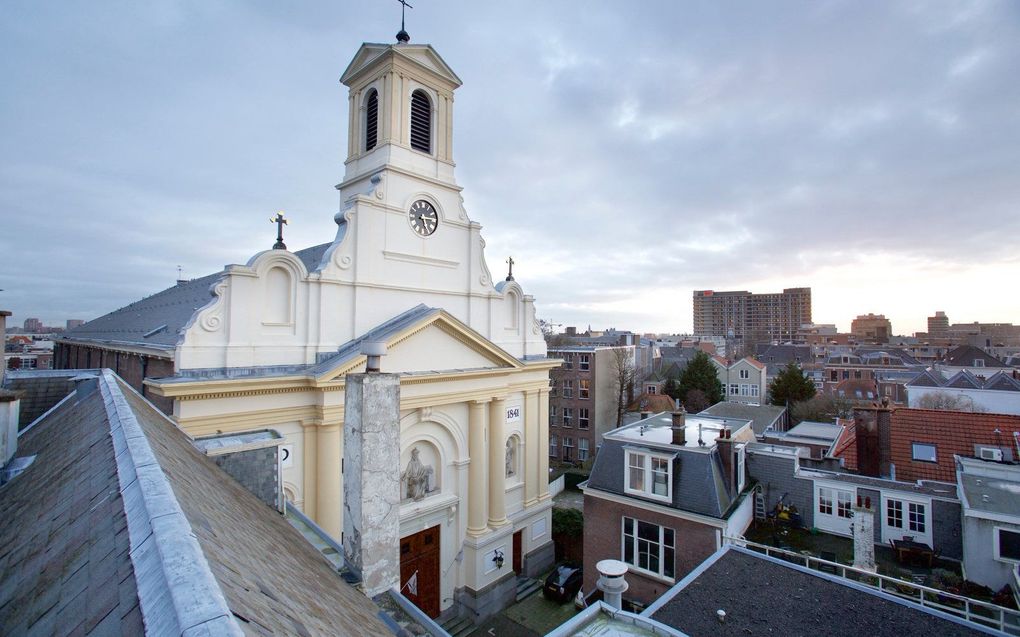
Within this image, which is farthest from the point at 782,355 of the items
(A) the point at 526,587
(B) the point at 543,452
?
(A) the point at 526,587

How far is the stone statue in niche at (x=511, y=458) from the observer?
60.0ft

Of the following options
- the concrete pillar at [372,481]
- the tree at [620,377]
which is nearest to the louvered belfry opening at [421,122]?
the concrete pillar at [372,481]

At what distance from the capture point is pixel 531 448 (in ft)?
61.9

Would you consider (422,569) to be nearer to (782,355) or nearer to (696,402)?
(696,402)

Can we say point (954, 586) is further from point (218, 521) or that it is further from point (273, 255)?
point (273, 255)

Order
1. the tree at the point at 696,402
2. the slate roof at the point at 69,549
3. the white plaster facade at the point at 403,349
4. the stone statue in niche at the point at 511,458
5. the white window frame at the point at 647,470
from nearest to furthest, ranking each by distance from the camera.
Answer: the slate roof at the point at 69,549, the white plaster facade at the point at 403,349, the white window frame at the point at 647,470, the stone statue in niche at the point at 511,458, the tree at the point at 696,402

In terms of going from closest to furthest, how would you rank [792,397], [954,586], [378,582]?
[378,582] < [954,586] < [792,397]

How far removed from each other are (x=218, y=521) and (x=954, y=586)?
50.3 ft

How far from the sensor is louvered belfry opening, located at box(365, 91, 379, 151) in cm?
Result: 1673

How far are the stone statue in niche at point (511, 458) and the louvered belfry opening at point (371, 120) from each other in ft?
40.5

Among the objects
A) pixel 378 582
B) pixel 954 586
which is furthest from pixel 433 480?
pixel 954 586

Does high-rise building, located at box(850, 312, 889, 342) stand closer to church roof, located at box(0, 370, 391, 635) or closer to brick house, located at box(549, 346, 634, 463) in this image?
brick house, located at box(549, 346, 634, 463)

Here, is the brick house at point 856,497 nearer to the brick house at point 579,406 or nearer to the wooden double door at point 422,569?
the wooden double door at point 422,569

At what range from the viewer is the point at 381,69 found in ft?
53.1
